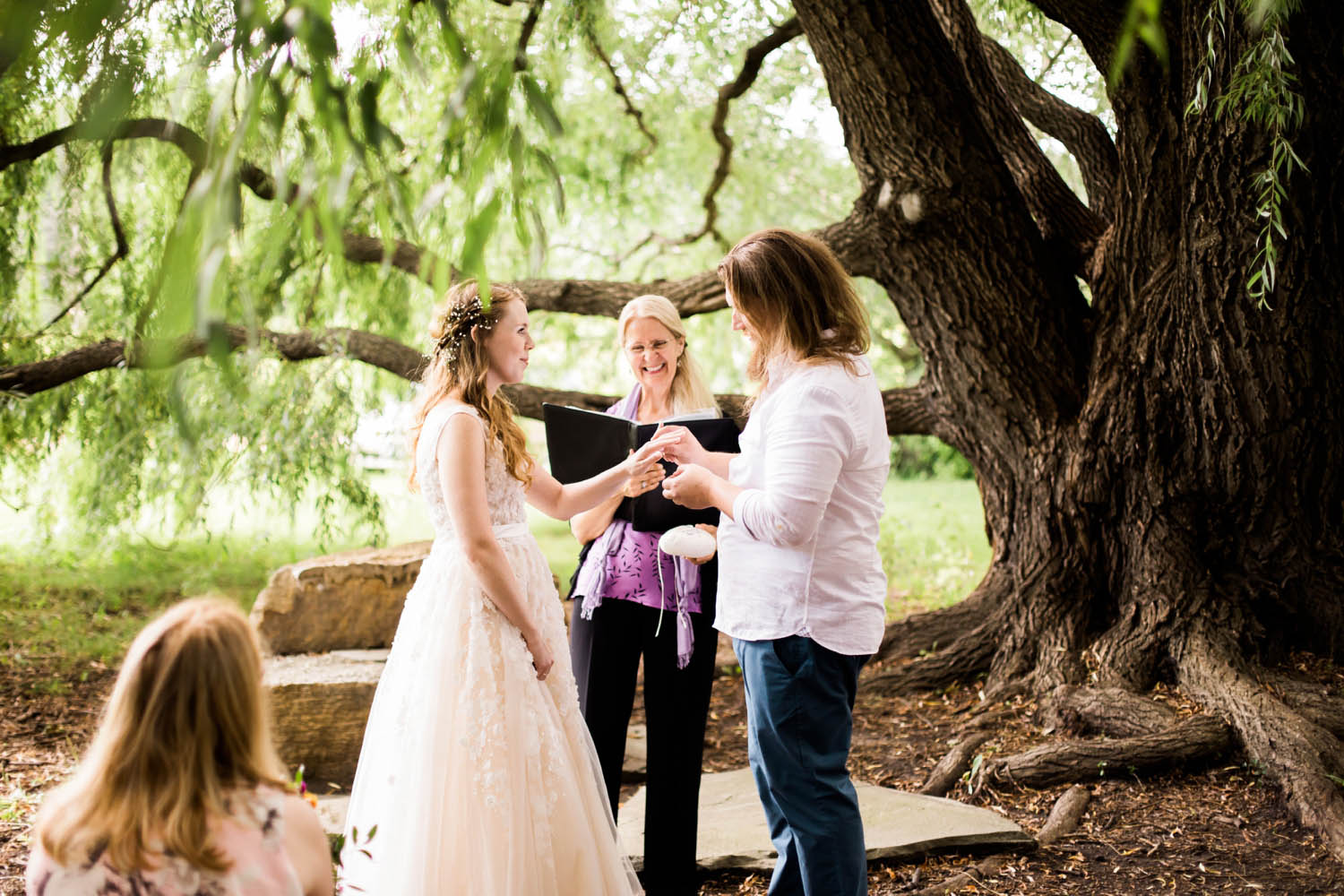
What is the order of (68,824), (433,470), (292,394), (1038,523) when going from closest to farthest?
(68,824), (433,470), (1038,523), (292,394)

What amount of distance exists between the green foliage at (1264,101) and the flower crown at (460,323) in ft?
8.41

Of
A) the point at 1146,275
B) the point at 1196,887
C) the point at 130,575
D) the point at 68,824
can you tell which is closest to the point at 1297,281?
the point at 1146,275

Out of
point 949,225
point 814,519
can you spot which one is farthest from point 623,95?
point 814,519

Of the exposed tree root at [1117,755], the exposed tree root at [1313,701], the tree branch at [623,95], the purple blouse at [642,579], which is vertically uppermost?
the tree branch at [623,95]

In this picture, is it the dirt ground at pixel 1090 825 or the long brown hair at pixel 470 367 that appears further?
the dirt ground at pixel 1090 825

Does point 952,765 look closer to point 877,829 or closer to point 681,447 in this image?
point 877,829

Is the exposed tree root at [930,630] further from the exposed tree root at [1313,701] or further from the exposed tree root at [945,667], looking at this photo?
the exposed tree root at [1313,701]

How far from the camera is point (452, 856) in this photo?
2766mm

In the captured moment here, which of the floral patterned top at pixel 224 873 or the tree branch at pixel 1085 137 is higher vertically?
the tree branch at pixel 1085 137

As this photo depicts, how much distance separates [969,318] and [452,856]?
317 cm

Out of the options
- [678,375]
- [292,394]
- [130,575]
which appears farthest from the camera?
[130,575]

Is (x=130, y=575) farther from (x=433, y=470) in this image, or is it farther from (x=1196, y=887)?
(x=1196, y=887)

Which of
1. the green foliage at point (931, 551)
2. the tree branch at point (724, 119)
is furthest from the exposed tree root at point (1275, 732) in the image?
the tree branch at point (724, 119)

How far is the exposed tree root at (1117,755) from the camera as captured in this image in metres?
4.16
